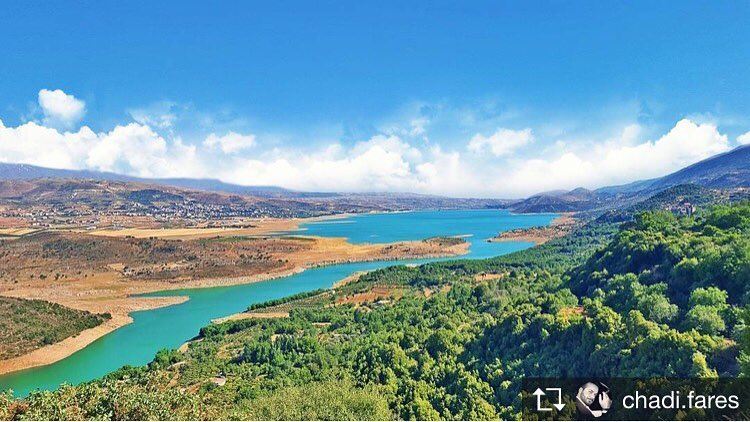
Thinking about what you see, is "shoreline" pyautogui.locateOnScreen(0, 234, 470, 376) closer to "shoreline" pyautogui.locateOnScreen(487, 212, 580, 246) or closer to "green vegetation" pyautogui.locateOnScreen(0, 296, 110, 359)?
"green vegetation" pyautogui.locateOnScreen(0, 296, 110, 359)

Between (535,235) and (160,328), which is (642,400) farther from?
(535,235)

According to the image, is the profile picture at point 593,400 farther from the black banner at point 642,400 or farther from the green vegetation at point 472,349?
the green vegetation at point 472,349

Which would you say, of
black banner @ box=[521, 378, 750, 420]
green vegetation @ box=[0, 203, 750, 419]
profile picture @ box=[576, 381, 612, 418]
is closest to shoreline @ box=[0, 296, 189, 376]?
green vegetation @ box=[0, 203, 750, 419]

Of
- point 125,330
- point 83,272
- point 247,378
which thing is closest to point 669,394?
point 247,378

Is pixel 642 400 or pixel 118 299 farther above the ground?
pixel 642 400

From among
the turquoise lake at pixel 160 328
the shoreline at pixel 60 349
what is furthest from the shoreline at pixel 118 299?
the turquoise lake at pixel 160 328

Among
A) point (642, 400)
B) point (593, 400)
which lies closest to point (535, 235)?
point (642, 400)

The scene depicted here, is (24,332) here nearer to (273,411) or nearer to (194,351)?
(194,351)
